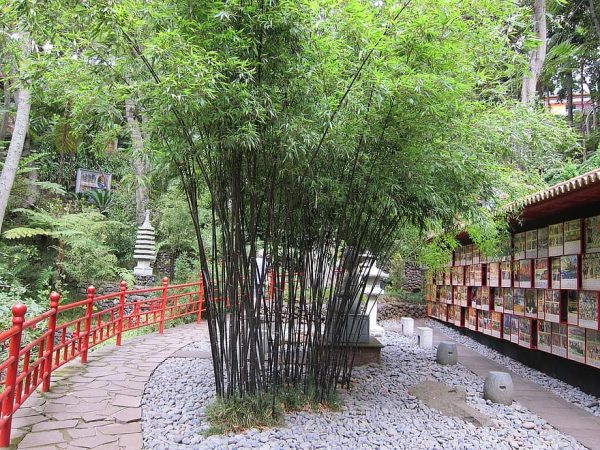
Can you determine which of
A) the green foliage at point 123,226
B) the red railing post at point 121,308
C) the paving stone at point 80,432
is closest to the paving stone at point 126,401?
the paving stone at point 80,432

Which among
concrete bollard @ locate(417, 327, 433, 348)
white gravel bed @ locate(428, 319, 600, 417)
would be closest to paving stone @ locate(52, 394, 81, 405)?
white gravel bed @ locate(428, 319, 600, 417)

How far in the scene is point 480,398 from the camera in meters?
4.38

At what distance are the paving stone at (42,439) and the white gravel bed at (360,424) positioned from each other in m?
0.52

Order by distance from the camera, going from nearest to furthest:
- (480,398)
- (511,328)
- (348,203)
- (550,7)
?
(348,203) → (480,398) → (511,328) → (550,7)

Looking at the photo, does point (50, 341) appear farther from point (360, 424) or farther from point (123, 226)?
point (123, 226)

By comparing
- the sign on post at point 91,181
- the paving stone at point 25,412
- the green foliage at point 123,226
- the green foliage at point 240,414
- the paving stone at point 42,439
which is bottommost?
the paving stone at point 42,439

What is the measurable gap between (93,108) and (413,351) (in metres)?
5.23

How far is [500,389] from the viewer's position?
14.0 feet

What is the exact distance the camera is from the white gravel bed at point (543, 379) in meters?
4.43

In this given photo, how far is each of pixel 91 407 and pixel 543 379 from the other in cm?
474

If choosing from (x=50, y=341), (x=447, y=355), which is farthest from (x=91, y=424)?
(x=447, y=355)

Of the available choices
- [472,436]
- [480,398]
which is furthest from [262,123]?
[480,398]

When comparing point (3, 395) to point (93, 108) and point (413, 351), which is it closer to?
point (93, 108)

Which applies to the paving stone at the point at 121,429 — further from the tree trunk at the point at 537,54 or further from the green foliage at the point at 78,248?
the tree trunk at the point at 537,54
